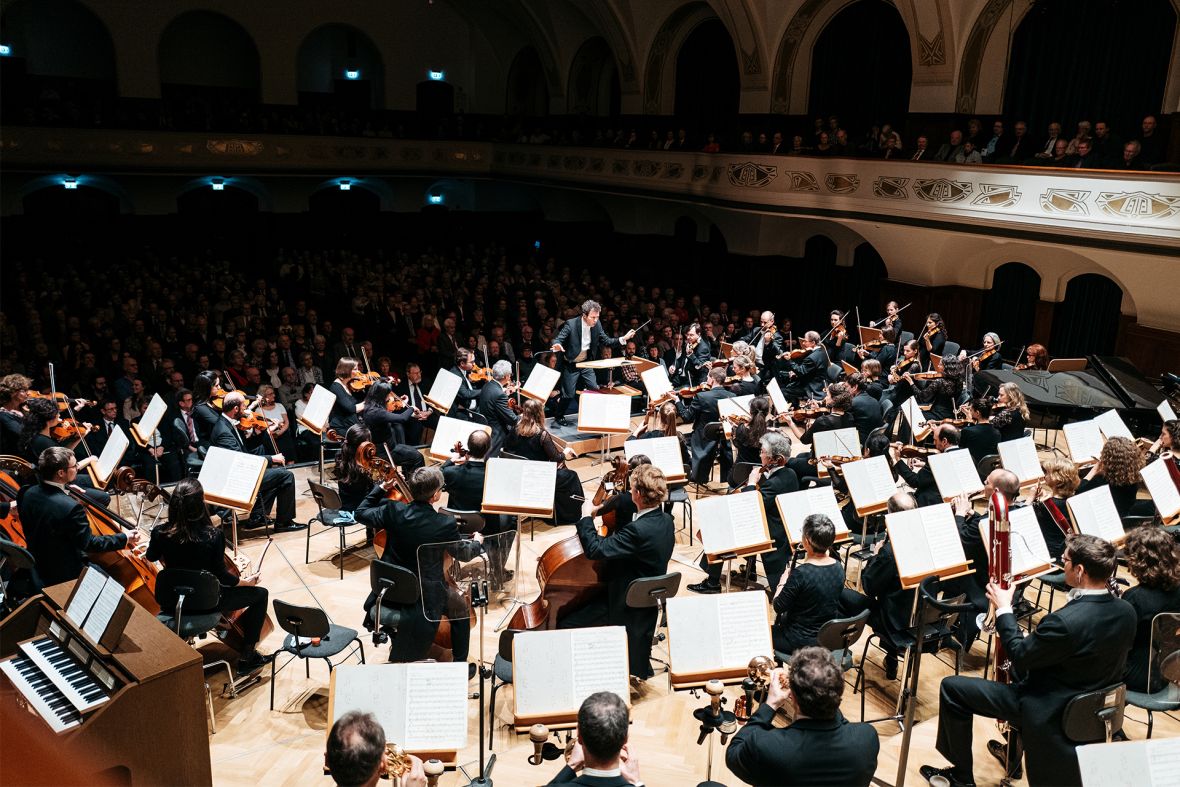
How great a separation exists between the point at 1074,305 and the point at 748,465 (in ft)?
31.5

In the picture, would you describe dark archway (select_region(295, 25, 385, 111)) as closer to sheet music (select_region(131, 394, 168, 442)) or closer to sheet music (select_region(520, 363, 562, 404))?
sheet music (select_region(520, 363, 562, 404))

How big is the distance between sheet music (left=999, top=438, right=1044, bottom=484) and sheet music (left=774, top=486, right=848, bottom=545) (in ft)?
7.21

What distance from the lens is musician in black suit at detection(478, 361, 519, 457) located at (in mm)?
9125

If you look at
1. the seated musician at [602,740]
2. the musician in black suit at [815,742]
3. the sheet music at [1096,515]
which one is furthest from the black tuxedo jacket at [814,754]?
the sheet music at [1096,515]

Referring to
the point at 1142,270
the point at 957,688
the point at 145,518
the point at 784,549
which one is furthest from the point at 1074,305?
the point at 145,518

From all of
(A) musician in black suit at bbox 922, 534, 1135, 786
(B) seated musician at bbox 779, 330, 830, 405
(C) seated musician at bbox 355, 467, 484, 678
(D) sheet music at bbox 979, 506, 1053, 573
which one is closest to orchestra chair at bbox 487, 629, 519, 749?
(C) seated musician at bbox 355, 467, 484, 678

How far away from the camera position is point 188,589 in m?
5.25

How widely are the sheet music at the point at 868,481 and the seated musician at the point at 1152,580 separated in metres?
1.91

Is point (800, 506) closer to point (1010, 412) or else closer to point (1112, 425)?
point (1010, 412)

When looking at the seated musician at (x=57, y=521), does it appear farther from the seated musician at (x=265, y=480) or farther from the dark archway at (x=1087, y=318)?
the dark archway at (x=1087, y=318)

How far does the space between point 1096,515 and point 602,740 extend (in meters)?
4.45

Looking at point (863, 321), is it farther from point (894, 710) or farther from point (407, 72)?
point (407, 72)

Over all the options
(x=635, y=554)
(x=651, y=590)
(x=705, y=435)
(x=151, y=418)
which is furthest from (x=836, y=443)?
(x=151, y=418)

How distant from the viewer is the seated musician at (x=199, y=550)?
5.30 m
